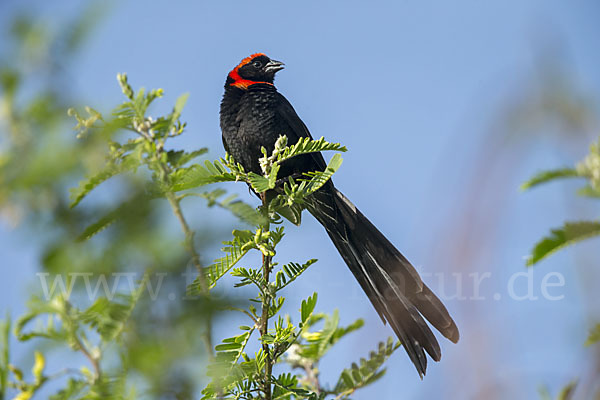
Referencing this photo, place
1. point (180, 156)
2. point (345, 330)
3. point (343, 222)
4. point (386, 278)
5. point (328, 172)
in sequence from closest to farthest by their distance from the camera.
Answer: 1. point (180, 156)
2. point (328, 172)
3. point (345, 330)
4. point (386, 278)
5. point (343, 222)

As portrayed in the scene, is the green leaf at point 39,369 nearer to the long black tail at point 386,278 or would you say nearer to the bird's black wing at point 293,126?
the long black tail at point 386,278

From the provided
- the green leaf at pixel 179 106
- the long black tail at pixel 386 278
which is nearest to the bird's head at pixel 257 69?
the long black tail at pixel 386 278

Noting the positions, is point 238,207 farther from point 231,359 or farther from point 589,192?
point 589,192

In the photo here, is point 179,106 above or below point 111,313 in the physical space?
above

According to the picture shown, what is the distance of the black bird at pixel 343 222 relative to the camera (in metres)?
2.97

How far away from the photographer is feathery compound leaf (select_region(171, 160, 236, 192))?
5.71 feet

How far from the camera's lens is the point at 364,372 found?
2.33 metres

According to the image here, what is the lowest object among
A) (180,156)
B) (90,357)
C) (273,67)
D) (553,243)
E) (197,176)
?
(90,357)

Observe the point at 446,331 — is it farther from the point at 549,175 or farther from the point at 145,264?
the point at 145,264

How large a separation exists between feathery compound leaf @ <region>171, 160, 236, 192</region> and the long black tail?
140 cm

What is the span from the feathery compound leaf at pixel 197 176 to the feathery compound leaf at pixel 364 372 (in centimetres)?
92

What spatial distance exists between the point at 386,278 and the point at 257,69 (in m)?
2.24

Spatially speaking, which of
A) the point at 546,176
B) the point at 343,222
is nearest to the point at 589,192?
the point at 546,176

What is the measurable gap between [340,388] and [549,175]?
1.15 metres
